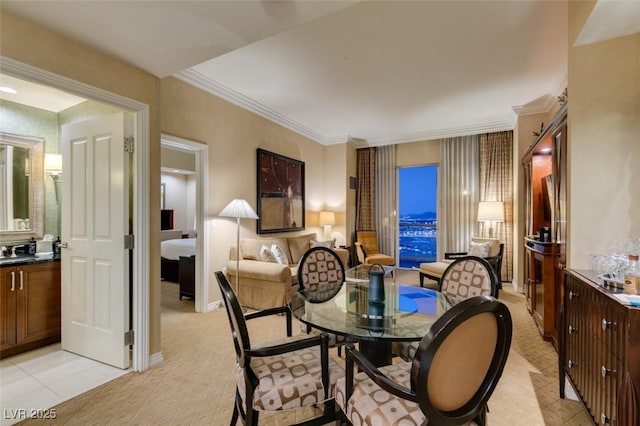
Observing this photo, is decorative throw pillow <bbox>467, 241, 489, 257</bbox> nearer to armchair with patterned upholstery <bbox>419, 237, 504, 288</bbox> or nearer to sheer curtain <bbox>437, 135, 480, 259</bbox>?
armchair with patterned upholstery <bbox>419, 237, 504, 288</bbox>

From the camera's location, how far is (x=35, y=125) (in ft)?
10.4

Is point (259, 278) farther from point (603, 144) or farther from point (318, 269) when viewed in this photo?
point (603, 144)

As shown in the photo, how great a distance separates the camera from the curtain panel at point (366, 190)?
680 centimetres

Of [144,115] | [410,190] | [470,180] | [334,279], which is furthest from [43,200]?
[470,180]

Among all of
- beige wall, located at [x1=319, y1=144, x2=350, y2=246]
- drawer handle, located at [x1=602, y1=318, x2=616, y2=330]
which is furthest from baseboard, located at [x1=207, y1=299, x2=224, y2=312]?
drawer handle, located at [x1=602, y1=318, x2=616, y2=330]

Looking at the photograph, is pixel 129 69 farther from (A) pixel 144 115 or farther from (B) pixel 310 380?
(B) pixel 310 380

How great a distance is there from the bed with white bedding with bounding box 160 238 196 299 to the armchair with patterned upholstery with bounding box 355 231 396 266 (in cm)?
321

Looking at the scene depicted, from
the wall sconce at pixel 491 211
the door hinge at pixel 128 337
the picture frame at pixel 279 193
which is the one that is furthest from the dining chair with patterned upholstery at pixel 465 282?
the wall sconce at pixel 491 211

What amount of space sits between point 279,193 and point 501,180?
411cm

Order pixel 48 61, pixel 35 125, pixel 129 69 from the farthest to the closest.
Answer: pixel 35 125 → pixel 129 69 → pixel 48 61

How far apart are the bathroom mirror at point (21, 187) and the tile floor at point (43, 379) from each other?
1.26 m

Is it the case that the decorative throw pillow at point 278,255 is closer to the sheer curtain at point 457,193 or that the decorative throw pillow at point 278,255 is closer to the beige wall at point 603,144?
the beige wall at point 603,144

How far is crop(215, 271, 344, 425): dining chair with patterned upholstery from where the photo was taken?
53.4 inches

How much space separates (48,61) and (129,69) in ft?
1.69
